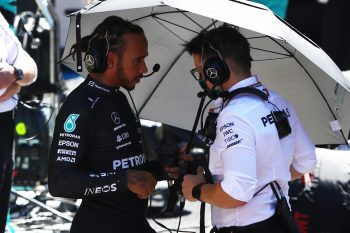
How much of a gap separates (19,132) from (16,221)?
1.15 meters

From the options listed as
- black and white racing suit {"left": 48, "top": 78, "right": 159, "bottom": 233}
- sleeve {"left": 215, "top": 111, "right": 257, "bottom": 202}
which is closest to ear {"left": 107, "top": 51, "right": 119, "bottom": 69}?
black and white racing suit {"left": 48, "top": 78, "right": 159, "bottom": 233}

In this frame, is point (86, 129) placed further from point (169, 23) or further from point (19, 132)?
point (19, 132)

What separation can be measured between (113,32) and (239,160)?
91 centimetres

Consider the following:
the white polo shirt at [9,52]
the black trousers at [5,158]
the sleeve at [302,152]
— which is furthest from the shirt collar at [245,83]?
the black trousers at [5,158]

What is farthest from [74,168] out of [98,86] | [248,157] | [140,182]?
[248,157]

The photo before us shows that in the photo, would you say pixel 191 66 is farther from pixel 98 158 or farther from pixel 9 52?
pixel 9 52

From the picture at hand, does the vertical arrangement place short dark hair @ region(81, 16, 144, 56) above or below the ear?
above

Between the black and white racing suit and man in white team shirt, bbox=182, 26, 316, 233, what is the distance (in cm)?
34

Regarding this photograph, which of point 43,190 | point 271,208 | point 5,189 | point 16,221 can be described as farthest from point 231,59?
point 43,190

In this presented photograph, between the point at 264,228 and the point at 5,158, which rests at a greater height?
the point at 264,228

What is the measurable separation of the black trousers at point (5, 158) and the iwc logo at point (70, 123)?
1.57 meters

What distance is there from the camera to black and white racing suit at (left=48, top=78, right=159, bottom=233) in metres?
3.21

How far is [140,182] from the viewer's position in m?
3.26

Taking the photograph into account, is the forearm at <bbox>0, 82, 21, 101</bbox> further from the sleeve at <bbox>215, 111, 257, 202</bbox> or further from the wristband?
the sleeve at <bbox>215, 111, 257, 202</bbox>
